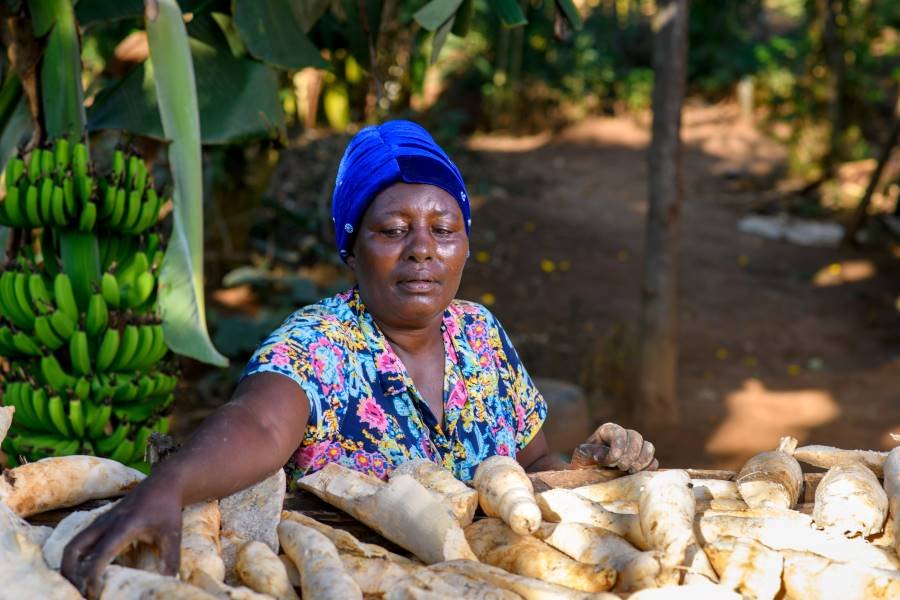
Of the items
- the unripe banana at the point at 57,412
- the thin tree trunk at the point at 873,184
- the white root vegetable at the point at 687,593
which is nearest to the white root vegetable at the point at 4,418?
the white root vegetable at the point at 687,593

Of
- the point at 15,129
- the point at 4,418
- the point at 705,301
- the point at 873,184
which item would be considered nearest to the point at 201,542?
the point at 4,418

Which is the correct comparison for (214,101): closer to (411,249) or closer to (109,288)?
(109,288)

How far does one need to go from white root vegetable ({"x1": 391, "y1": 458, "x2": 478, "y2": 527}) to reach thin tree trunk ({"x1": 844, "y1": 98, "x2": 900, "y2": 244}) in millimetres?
8577

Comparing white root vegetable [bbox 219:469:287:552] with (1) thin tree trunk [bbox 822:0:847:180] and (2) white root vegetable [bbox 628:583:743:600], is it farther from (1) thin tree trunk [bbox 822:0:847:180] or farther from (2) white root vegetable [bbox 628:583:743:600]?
(1) thin tree trunk [bbox 822:0:847:180]

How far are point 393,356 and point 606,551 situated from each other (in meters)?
0.85

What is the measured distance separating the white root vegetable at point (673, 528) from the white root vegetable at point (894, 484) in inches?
14.4

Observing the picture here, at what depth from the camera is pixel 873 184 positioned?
9.95 m

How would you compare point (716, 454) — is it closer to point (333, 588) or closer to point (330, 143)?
point (333, 588)

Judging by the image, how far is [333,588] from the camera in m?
1.49

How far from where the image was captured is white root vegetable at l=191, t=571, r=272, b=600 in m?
1.44

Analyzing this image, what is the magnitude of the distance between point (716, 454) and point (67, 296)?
4.62 meters

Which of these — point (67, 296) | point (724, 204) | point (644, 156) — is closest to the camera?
point (67, 296)

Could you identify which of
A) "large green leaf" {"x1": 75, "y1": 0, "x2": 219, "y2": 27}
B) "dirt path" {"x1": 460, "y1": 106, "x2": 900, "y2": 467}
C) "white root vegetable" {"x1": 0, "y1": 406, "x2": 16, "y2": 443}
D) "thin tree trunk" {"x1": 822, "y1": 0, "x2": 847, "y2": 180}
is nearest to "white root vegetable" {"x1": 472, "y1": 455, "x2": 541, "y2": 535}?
"white root vegetable" {"x1": 0, "y1": 406, "x2": 16, "y2": 443}

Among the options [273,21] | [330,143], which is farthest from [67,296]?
[330,143]
